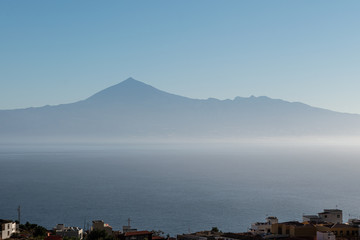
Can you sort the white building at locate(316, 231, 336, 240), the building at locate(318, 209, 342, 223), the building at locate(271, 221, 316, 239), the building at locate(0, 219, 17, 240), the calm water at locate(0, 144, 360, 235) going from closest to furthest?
the white building at locate(316, 231, 336, 240) < the building at locate(0, 219, 17, 240) < the building at locate(271, 221, 316, 239) < the building at locate(318, 209, 342, 223) < the calm water at locate(0, 144, 360, 235)

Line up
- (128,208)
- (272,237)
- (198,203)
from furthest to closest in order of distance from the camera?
(198,203), (128,208), (272,237)

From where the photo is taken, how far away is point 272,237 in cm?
4500

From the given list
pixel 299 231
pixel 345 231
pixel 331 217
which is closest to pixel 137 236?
pixel 299 231

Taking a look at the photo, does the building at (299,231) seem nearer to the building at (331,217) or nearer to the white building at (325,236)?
the white building at (325,236)

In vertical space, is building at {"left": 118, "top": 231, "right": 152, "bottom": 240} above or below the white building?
below

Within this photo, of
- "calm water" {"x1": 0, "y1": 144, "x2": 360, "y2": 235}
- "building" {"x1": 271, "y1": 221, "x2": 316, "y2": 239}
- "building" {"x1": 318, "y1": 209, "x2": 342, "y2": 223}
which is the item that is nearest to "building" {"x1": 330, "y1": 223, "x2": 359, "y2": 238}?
"building" {"x1": 271, "y1": 221, "x2": 316, "y2": 239}

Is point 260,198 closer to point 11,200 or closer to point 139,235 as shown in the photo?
point 11,200

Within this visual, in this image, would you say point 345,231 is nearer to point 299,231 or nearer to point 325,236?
point 299,231

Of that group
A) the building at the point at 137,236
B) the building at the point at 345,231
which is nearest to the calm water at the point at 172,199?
the building at the point at 137,236

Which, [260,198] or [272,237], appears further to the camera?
[260,198]

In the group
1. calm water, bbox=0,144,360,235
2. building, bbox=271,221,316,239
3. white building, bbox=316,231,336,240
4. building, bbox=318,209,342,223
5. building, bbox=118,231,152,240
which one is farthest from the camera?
calm water, bbox=0,144,360,235

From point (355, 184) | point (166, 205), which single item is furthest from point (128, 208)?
point (355, 184)

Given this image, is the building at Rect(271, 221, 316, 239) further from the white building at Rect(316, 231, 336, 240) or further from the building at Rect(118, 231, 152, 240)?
the building at Rect(118, 231, 152, 240)

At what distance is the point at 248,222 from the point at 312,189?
59455 mm
